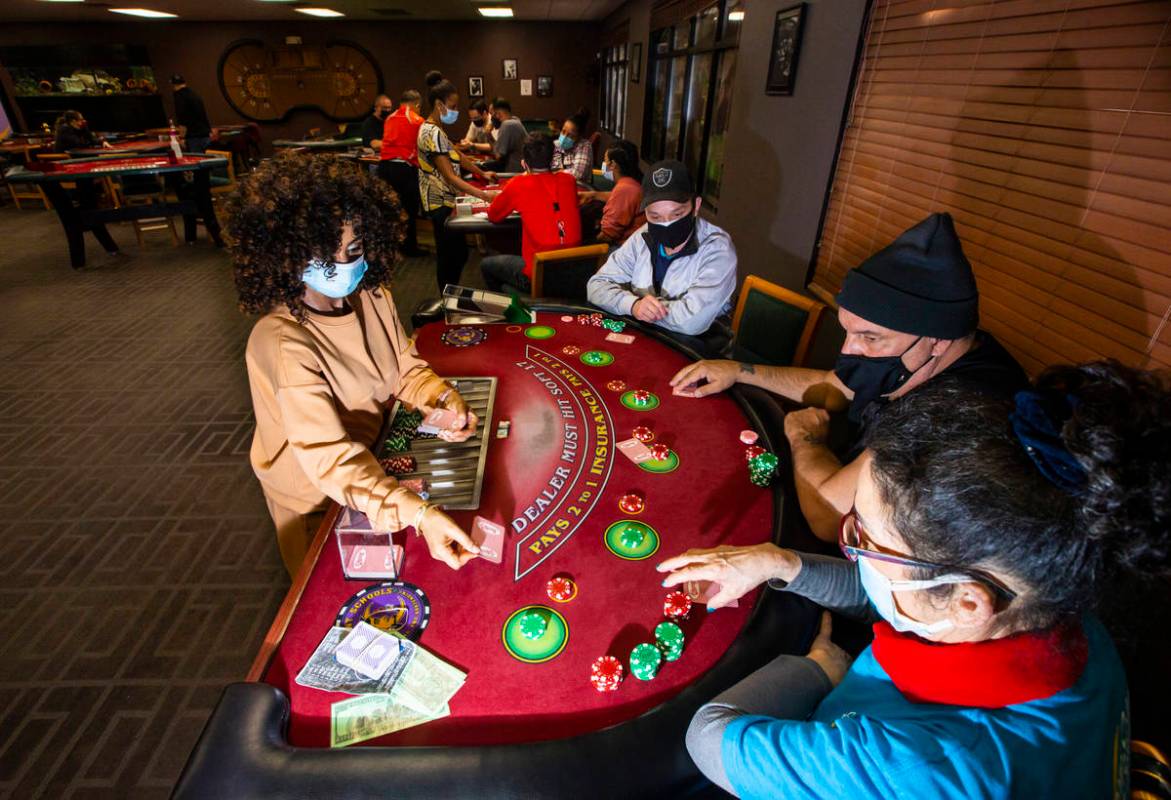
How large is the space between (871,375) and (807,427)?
275 millimetres

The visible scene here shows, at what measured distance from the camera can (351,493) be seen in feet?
4.15

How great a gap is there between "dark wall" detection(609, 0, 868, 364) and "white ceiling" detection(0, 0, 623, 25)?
6324mm

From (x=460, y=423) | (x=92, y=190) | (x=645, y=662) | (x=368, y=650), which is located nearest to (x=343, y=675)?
(x=368, y=650)

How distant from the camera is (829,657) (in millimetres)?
1087

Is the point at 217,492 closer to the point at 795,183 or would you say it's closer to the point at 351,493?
the point at 351,493

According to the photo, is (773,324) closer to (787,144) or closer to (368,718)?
(787,144)

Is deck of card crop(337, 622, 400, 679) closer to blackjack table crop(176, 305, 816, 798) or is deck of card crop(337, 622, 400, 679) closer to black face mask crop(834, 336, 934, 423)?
blackjack table crop(176, 305, 816, 798)

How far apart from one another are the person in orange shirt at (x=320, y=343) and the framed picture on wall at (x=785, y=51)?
3174mm

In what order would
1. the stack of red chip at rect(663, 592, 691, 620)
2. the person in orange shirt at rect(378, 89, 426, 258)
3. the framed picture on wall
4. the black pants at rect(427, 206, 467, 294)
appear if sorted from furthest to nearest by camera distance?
the person in orange shirt at rect(378, 89, 426, 258)
the black pants at rect(427, 206, 467, 294)
the framed picture on wall
the stack of red chip at rect(663, 592, 691, 620)

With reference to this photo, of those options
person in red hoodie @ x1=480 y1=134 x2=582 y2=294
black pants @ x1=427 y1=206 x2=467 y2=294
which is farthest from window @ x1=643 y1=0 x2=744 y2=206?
black pants @ x1=427 y1=206 x2=467 y2=294

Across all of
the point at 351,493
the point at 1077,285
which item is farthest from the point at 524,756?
the point at 1077,285

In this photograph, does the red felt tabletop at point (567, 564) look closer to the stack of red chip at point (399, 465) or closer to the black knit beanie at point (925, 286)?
the stack of red chip at point (399, 465)

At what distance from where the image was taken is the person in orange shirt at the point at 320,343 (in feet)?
4.21

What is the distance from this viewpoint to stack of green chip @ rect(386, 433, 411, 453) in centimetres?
163
